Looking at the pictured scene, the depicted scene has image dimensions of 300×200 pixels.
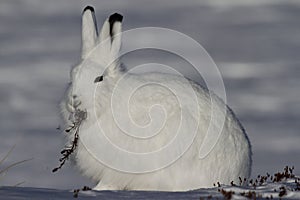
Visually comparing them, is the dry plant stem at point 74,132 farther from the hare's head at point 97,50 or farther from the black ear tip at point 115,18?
the black ear tip at point 115,18

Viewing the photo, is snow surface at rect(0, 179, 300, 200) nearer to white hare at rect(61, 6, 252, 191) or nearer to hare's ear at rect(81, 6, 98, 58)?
white hare at rect(61, 6, 252, 191)

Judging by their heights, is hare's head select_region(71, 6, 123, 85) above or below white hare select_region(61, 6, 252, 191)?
above

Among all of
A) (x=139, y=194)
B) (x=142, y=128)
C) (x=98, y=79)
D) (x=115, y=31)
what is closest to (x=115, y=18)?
(x=115, y=31)

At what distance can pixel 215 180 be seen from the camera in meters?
7.44

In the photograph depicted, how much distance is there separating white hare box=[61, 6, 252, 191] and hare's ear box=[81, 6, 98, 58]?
10 cm

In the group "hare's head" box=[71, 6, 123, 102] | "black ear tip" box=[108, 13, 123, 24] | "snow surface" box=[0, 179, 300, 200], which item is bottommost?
"snow surface" box=[0, 179, 300, 200]

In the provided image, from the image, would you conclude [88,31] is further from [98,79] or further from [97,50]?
[98,79]

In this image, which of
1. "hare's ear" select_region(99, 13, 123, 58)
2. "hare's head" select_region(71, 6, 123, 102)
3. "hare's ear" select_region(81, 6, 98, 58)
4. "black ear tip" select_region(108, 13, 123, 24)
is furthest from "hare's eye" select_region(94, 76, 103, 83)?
"black ear tip" select_region(108, 13, 123, 24)

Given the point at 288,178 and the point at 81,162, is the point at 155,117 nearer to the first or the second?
the point at 81,162

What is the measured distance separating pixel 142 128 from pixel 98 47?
125 centimetres

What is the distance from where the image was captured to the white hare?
732 centimetres

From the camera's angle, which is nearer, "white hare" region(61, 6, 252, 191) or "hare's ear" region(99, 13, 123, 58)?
"white hare" region(61, 6, 252, 191)

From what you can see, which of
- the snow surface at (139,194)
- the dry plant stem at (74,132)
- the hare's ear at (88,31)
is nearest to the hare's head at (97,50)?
the hare's ear at (88,31)

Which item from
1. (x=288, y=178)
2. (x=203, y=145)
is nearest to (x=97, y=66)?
(x=203, y=145)
